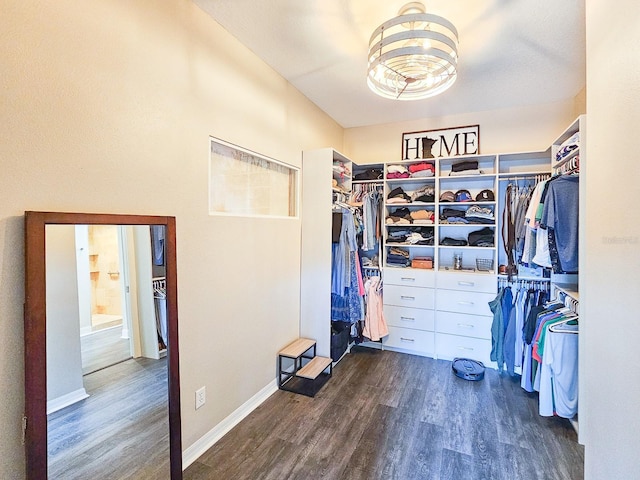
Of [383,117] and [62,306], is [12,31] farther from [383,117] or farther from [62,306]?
[383,117]

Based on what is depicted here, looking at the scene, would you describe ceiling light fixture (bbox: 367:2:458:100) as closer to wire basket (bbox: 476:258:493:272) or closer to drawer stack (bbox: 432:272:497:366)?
drawer stack (bbox: 432:272:497:366)

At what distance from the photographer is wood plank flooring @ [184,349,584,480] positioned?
74.6 inches

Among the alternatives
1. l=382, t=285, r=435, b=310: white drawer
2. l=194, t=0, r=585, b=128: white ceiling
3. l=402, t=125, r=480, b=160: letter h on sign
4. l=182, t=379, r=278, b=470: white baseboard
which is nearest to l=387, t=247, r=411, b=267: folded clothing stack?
l=382, t=285, r=435, b=310: white drawer

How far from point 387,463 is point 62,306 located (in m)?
1.97

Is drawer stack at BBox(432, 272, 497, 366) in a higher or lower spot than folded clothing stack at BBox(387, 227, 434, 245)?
lower

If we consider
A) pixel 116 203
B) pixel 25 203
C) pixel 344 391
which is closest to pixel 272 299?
pixel 344 391

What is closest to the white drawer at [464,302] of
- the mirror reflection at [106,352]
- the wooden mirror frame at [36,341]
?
the mirror reflection at [106,352]

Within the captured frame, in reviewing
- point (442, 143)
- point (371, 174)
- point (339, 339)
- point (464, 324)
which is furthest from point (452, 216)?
point (339, 339)

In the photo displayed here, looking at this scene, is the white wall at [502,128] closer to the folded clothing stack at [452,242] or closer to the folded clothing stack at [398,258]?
the folded clothing stack at [452,242]

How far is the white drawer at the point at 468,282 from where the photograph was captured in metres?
3.28

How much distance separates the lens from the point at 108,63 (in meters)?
1.49

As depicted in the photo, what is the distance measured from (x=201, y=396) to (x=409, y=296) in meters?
2.43

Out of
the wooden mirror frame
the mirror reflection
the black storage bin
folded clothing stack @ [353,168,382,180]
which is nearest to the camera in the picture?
the wooden mirror frame

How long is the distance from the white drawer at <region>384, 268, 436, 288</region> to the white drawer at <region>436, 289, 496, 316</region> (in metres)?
0.17
